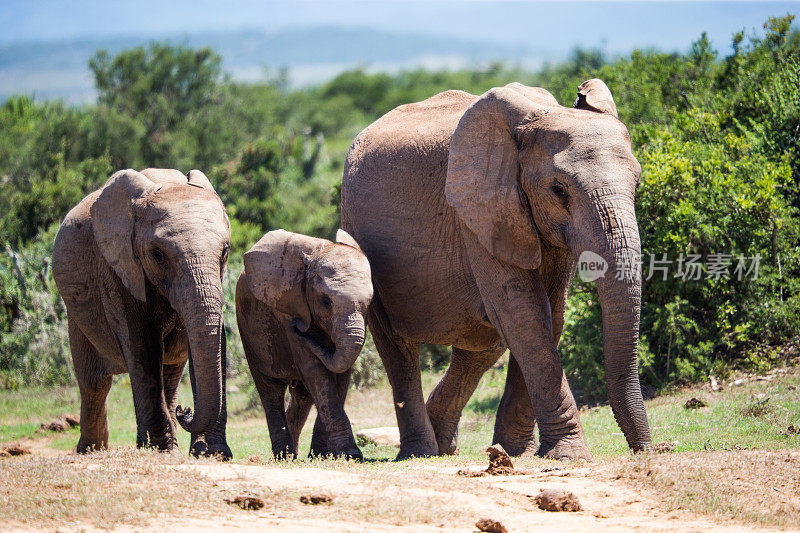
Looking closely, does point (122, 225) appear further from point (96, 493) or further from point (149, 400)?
point (96, 493)

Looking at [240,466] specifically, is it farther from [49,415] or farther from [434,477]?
[49,415]

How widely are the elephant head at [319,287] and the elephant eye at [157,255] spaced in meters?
0.79

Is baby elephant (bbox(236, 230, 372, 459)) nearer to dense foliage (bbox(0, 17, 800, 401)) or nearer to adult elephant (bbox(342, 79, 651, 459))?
adult elephant (bbox(342, 79, 651, 459))

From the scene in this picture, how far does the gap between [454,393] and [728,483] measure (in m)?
4.01

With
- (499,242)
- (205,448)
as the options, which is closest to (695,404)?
(499,242)

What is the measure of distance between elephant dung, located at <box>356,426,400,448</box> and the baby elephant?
1.45 meters

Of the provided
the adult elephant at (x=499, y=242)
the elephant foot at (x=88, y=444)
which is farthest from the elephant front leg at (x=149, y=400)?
the adult elephant at (x=499, y=242)

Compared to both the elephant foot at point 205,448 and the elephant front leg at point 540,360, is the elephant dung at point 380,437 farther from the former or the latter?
the elephant front leg at point 540,360

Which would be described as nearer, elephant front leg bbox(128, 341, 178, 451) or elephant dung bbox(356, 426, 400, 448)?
elephant front leg bbox(128, 341, 178, 451)

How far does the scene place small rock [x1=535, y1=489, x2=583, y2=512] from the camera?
20.0 ft

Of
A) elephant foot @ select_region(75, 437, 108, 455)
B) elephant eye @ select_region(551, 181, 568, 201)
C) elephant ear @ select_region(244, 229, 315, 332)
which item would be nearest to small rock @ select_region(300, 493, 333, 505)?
elephant eye @ select_region(551, 181, 568, 201)

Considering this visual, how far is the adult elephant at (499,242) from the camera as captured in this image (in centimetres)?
744

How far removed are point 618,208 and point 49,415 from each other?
31.9 ft

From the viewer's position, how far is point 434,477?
269 inches
